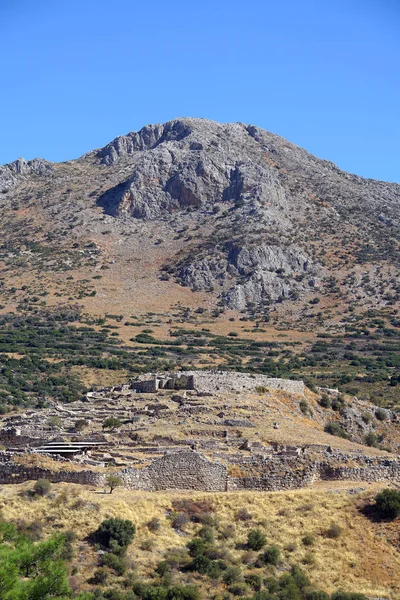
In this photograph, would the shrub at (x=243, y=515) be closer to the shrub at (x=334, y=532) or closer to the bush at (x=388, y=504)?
the shrub at (x=334, y=532)

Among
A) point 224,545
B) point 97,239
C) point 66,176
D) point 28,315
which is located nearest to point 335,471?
point 224,545

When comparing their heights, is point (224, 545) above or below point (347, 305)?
below

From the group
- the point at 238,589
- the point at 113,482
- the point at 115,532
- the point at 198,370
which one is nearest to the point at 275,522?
the point at 238,589

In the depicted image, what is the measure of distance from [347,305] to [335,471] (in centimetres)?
7304

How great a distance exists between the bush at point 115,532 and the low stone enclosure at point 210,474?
342 cm

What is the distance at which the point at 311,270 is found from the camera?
118 m

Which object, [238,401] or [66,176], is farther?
[66,176]

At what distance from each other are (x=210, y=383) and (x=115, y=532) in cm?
1914

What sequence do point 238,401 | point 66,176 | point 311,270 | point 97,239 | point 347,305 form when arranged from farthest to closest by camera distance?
point 66,176 → point 97,239 → point 311,270 → point 347,305 → point 238,401

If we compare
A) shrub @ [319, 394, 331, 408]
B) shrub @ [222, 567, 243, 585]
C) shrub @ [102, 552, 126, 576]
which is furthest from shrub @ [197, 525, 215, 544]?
shrub @ [319, 394, 331, 408]

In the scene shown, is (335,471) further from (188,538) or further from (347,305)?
(347,305)

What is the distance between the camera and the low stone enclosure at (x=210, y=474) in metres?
35.8

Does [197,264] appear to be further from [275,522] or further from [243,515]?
[275,522]

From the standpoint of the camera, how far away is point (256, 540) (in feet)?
106
